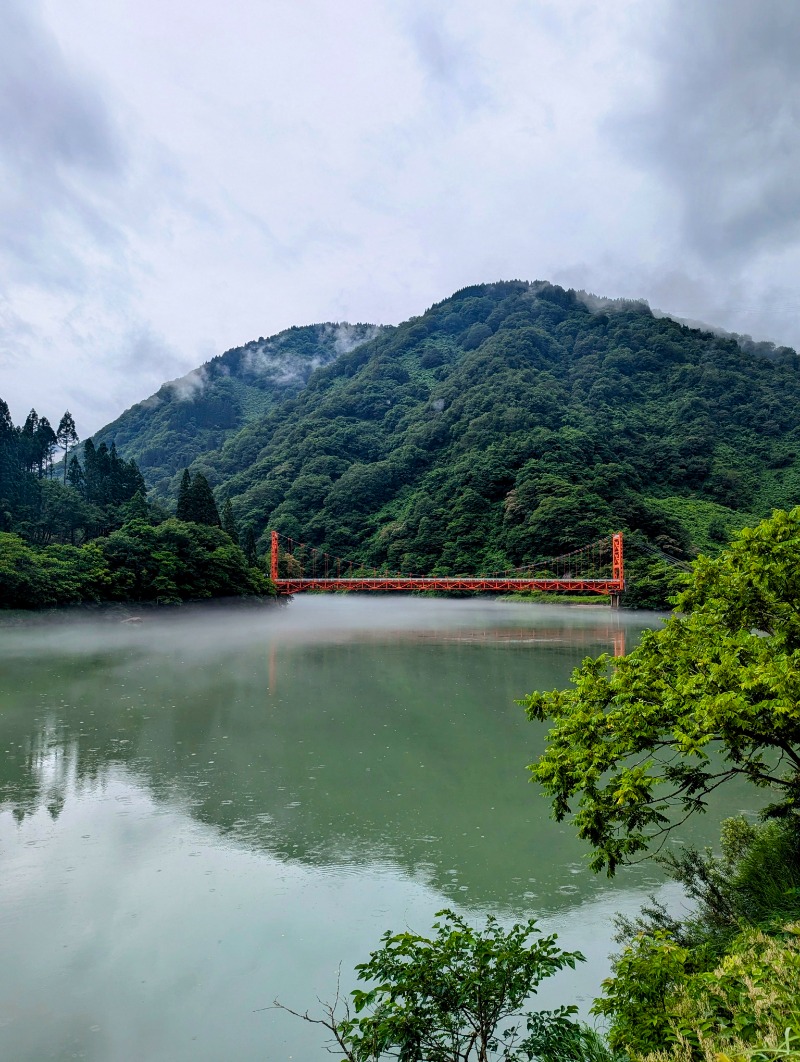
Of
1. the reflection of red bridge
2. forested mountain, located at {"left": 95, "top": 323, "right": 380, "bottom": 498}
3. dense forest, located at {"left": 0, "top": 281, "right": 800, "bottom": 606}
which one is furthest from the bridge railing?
forested mountain, located at {"left": 95, "top": 323, "right": 380, "bottom": 498}

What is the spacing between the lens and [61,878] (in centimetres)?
589

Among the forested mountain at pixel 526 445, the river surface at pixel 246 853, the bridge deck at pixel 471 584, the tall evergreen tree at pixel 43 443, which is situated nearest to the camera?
the river surface at pixel 246 853

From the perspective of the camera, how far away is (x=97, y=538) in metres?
32.0

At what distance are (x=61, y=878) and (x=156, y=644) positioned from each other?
→ 62.5 feet

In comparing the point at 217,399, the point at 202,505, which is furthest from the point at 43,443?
the point at 217,399

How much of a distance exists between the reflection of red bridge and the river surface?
31.6 m

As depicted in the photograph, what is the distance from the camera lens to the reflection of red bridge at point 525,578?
45344 millimetres

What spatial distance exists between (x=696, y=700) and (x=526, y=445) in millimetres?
67751

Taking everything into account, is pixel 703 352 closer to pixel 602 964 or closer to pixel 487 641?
pixel 487 641

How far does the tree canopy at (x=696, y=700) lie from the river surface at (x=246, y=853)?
1505 millimetres

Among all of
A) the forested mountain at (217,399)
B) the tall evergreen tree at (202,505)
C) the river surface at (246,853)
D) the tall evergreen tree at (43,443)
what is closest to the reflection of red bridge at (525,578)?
the tall evergreen tree at (202,505)

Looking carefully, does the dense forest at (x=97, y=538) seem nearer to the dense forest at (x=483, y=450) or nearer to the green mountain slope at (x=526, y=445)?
the dense forest at (x=483, y=450)

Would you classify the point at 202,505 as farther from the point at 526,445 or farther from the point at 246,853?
the point at 526,445

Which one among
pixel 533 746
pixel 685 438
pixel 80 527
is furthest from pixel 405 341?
pixel 533 746
